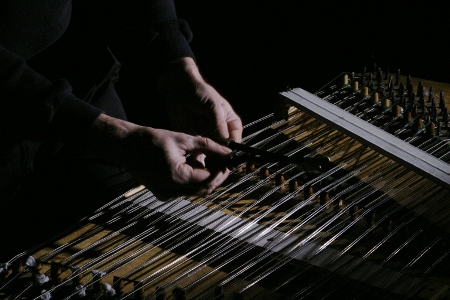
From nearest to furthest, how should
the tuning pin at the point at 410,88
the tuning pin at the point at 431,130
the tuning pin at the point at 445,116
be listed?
the tuning pin at the point at 431,130
the tuning pin at the point at 445,116
the tuning pin at the point at 410,88

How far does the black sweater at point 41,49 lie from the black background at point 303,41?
1508 mm

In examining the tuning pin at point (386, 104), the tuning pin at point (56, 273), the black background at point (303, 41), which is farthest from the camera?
the black background at point (303, 41)

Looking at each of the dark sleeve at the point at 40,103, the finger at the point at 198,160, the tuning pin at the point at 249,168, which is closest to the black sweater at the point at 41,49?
the dark sleeve at the point at 40,103

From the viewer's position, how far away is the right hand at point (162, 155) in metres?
1.43

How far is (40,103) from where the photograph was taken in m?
1.53

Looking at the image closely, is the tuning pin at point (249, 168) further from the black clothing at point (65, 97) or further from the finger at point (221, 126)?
the black clothing at point (65, 97)

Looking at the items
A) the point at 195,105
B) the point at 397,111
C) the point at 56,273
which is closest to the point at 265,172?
the point at 195,105

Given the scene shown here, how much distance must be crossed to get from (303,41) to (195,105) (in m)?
2.16

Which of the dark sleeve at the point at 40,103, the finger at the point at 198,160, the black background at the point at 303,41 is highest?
the dark sleeve at the point at 40,103

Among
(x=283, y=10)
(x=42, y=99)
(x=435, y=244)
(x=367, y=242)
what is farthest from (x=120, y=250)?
(x=283, y=10)

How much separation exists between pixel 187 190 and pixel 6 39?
2.81 feet

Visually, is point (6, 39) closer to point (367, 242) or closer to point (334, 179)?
point (334, 179)

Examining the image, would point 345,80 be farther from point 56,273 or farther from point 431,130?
point 56,273

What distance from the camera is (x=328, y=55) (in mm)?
3824
